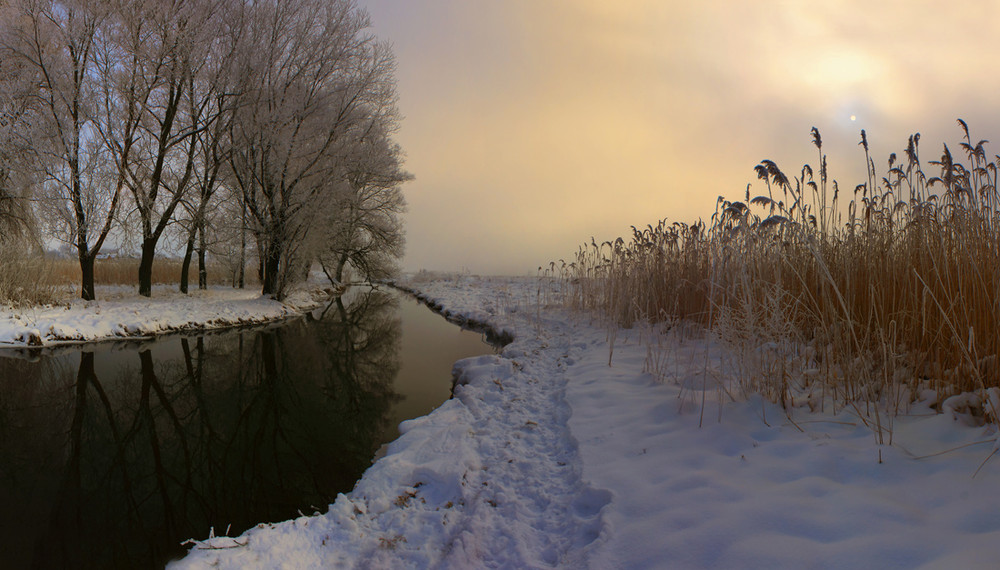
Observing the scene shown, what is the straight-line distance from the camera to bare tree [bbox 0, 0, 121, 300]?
10312 millimetres

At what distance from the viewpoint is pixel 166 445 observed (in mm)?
3873

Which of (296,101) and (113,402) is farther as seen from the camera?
(296,101)

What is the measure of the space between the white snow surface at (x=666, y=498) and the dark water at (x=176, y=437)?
66 centimetres

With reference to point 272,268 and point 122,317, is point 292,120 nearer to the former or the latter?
point 272,268

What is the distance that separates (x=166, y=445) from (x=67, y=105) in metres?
11.7

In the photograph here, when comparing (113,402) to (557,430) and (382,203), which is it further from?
(382,203)

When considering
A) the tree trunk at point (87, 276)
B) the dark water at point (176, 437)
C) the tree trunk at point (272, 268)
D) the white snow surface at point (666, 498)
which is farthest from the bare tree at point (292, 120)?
the white snow surface at point (666, 498)

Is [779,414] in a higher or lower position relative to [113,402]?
higher

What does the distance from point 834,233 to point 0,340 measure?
1247 cm

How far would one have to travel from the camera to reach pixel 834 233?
4211mm

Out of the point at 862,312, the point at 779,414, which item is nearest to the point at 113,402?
Result: the point at 779,414

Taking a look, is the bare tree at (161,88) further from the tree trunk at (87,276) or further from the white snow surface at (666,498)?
the white snow surface at (666,498)

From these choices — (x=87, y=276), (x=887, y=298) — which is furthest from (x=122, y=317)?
(x=887, y=298)

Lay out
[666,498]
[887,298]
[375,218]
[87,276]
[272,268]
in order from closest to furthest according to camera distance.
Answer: [666,498] → [887,298] → [87,276] → [272,268] → [375,218]
